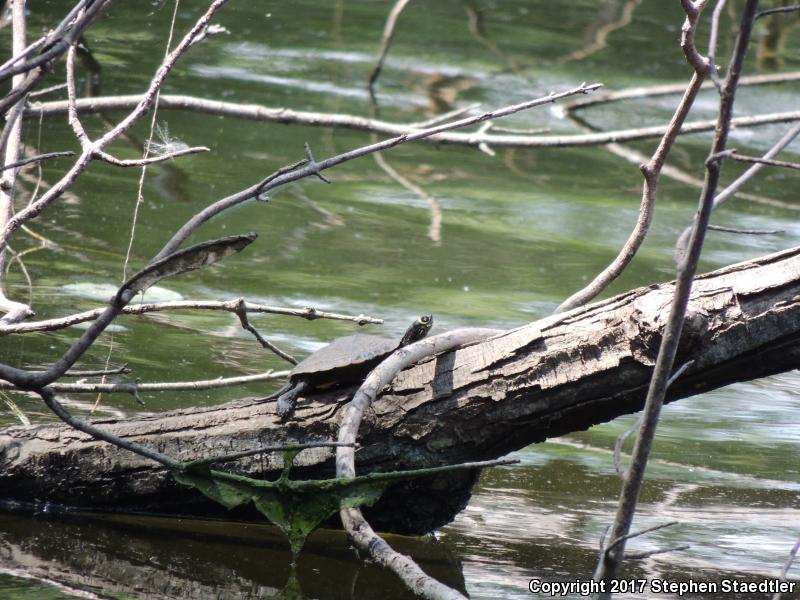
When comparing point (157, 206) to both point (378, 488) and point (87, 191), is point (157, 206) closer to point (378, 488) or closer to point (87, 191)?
point (87, 191)

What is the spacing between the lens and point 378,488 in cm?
210

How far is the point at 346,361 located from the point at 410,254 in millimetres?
2263

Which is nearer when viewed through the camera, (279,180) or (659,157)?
(279,180)

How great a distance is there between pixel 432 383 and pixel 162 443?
1.91ft

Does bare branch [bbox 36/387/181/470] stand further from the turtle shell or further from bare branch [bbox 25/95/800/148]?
bare branch [bbox 25/95/800/148]

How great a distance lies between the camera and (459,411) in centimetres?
231

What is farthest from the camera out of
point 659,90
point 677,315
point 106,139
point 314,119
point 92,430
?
point 659,90

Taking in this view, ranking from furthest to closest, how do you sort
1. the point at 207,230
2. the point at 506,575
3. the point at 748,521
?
the point at 207,230
the point at 748,521
the point at 506,575

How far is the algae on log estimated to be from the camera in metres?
2.17

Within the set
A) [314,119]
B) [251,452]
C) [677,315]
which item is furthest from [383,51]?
[677,315]

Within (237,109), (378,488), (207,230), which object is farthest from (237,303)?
(207,230)

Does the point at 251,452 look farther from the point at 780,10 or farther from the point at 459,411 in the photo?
the point at 780,10

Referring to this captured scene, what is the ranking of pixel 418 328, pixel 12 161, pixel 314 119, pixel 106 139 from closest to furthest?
pixel 106 139 < pixel 12 161 < pixel 418 328 < pixel 314 119

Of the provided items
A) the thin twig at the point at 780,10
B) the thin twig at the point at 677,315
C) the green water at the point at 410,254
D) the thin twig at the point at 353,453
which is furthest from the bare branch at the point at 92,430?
the thin twig at the point at 780,10
